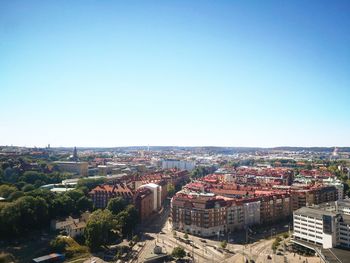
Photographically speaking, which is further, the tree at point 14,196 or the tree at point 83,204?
the tree at point 83,204

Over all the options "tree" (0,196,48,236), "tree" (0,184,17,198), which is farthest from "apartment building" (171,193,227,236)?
"tree" (0,184,17,198)

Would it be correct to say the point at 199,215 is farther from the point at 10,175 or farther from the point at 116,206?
the point at 10,175

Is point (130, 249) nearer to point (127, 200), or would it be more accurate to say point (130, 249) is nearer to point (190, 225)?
point (190, 225)

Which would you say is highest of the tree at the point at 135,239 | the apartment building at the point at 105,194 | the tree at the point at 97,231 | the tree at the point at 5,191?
the tree at the point at 5,191

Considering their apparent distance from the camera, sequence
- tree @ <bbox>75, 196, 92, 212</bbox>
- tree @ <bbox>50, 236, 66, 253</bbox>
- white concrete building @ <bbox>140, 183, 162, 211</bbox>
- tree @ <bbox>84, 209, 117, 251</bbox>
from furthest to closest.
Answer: white concrete building @ <bbox>140, 183, 162, 211</bbox> → tree @ <bbox>75, 196, 92, 212</bbox> → tree @ <bbox>84, 209, 117, 251</bbox> → tree @ <bbox>50, 236, 66, 253</bbox>

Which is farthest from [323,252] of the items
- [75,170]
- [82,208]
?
[75,170]

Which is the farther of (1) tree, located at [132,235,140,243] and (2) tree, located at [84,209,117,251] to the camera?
(1) tree, located at [132,235,140,243]

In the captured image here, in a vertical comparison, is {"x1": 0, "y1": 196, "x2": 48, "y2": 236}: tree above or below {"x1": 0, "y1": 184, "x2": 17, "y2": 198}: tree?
below

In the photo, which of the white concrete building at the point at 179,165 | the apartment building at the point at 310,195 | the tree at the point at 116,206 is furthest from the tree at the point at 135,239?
the white concrete building at the point at 179,165

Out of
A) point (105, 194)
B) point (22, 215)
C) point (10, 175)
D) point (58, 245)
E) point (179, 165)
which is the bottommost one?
point (58, 245)

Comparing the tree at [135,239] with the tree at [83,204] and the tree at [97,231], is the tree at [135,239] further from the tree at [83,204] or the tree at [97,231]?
the tree at [83,204]

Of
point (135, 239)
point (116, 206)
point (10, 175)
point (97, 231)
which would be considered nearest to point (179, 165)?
point (10, 175)

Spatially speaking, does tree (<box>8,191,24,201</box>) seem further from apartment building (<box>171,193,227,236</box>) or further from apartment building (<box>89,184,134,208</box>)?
apartment building (<box>171,193,227,236</box>)
